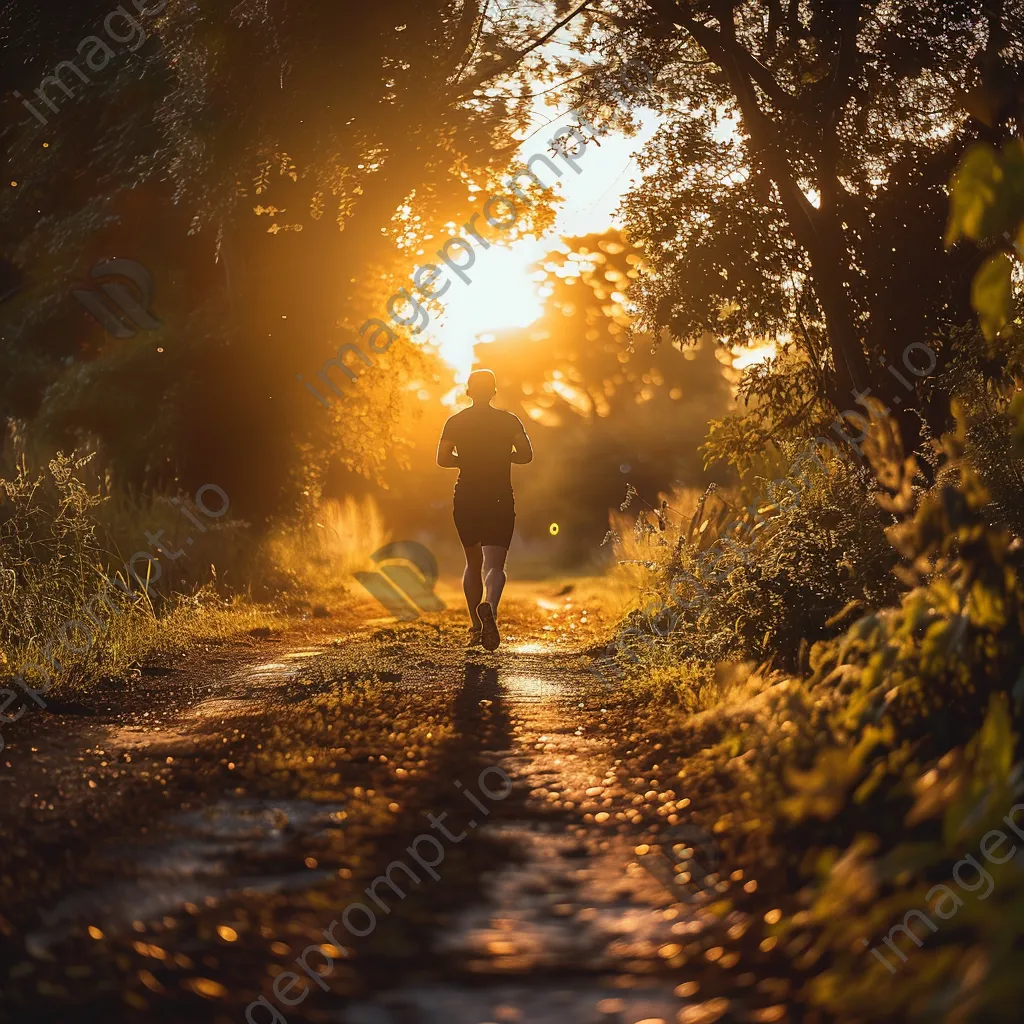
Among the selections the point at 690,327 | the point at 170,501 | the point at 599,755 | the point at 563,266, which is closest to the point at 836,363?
the point at 690,327

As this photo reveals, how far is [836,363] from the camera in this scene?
886 cm

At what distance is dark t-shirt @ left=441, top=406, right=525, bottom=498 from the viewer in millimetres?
9523

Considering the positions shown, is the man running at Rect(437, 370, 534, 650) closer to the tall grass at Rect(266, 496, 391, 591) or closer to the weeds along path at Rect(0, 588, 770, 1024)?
the weeds along path at Rect(0, 588, 770, 1024)

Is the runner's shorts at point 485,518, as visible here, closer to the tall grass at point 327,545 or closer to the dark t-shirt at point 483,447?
the dark t-shirt at point 483,447

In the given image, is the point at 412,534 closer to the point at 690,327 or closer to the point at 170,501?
the point at 170,501

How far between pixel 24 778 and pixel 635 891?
2564mm

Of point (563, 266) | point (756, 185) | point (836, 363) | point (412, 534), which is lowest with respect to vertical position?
point (412, 534)

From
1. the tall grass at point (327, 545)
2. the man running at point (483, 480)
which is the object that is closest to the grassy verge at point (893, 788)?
the man running at point (483, 480)

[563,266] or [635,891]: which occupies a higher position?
[563,266]

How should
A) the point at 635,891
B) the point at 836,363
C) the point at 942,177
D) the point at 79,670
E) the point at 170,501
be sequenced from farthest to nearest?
the point at 170,501 → the point at 942,177 → the point at 836,363 → the point at 79,670 → the point at 635,891

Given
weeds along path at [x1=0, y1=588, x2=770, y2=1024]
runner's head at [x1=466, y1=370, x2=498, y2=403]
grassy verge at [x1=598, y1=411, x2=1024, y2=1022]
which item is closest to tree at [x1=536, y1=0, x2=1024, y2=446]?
runner's head at [x1=466, y1=370, x2=498, y2=403]

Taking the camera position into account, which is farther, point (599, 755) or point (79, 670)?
point (79, 670)

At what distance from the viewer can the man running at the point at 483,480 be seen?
9477 mm

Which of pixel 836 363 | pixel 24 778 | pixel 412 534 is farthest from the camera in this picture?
pixel 412 534
